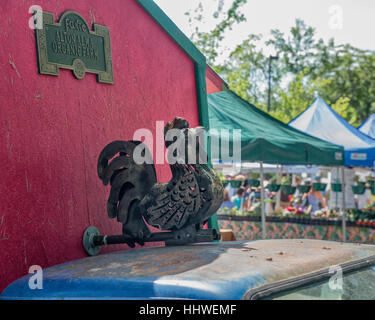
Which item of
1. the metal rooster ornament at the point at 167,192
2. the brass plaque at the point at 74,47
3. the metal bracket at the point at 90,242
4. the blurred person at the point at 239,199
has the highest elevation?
the brass plaque at the point at 74,47

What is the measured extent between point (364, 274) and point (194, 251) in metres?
0.79

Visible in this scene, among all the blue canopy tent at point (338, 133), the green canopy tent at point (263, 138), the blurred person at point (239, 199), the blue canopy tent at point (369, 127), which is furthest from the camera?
the blue canopy tent at point (369, 127)

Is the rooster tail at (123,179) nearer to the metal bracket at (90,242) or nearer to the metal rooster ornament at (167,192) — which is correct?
the metal rooster ornament at (167,192)

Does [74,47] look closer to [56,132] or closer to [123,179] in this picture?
[56,132]

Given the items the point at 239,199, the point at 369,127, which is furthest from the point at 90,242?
the point at 369,127

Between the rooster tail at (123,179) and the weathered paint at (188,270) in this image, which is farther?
the rooster tail at (123,179)

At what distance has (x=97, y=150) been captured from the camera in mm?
3795

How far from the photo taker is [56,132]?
3498mm

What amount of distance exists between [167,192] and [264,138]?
6.04 metres

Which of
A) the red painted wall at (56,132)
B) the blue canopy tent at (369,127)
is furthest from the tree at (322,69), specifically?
the red painted wall at (56,132)

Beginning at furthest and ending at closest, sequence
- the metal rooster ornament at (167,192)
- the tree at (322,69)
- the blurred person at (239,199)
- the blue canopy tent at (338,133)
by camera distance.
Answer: the tree at (322,69) → the blurred person at (239,199) → the blue canopy tent at (338,133) → the metal rooster ornament at (167,192)

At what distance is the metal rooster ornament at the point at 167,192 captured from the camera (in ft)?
10.4
